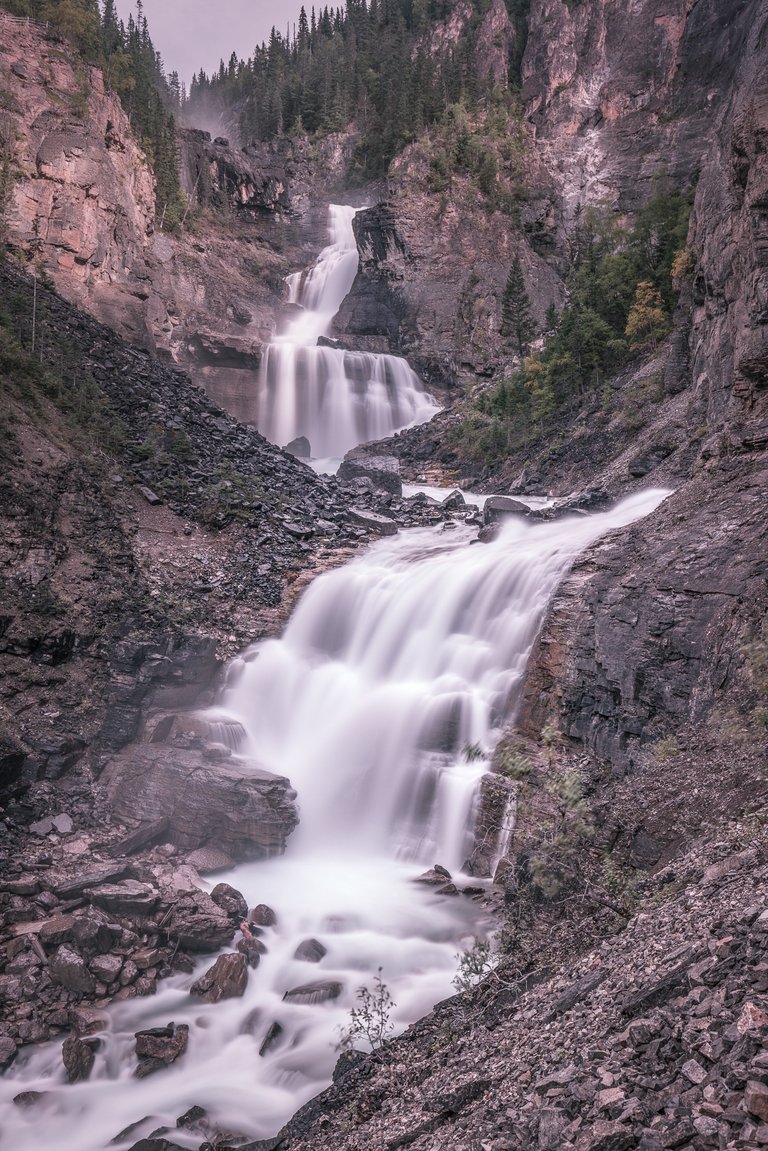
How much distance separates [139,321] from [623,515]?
62.7ft

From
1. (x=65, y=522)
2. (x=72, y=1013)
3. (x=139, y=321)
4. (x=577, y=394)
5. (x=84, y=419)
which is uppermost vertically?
(x=139, y=321)

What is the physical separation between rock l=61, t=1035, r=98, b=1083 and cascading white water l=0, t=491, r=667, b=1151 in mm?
107

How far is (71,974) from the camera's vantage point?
730 centimetres

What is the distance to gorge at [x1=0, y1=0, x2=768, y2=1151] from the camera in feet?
15.4

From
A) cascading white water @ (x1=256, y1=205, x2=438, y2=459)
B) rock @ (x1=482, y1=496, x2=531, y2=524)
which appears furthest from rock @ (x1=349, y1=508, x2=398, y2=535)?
cascading white water @ (x1=256, y1=205, x2=438, y2=459)

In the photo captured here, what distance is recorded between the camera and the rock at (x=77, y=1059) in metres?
6.57

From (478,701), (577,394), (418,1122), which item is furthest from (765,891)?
(577,394)

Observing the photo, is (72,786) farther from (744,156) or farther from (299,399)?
(299,399)

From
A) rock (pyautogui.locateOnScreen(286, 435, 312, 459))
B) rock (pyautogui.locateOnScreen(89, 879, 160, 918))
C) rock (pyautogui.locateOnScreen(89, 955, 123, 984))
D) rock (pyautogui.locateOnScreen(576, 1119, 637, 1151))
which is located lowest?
rock (pyautogui.locateOnScreen(89, 955, 123, 984))

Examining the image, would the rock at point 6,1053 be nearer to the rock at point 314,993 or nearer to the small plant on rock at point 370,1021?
the rock at point 314,993

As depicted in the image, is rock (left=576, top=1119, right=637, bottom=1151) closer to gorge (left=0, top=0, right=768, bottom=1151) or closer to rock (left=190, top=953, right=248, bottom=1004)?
gorge (left=0, top=0, right=768, bottom=1151)

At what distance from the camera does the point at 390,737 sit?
471 inches

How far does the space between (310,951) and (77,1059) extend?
2633 millimetres

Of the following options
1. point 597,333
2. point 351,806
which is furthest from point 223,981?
point 597,333
